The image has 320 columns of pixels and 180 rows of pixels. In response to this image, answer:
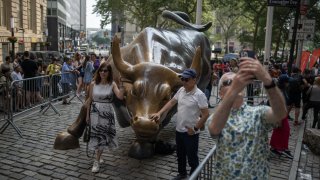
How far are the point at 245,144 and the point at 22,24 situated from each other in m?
32.4

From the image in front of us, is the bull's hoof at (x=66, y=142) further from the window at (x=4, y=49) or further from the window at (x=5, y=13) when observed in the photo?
the window at (x=5, y=13)

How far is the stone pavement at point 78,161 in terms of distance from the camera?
6199 mm

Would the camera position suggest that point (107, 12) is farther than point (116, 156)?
Yes

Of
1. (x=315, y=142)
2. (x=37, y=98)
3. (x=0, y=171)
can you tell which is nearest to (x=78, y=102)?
(x=37, y=98)

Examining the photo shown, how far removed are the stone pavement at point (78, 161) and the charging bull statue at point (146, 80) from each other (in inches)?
13.3

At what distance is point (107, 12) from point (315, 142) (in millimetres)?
33340

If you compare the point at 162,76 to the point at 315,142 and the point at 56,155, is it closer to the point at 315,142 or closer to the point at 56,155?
the point at 56,155

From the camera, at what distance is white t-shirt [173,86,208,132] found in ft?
18.0

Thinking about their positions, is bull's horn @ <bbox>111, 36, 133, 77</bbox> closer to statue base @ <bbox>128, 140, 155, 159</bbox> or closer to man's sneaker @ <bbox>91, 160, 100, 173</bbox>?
statue base @ <bbox>128, 140, 155, 159</bbox>

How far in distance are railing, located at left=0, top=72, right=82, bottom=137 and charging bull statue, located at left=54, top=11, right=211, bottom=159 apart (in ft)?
7.06

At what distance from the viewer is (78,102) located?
45.6ft

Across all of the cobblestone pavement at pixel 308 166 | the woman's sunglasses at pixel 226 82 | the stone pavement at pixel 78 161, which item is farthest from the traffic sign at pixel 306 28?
the woman's sunglasses at pixel 226 82

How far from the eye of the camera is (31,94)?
10805 mm

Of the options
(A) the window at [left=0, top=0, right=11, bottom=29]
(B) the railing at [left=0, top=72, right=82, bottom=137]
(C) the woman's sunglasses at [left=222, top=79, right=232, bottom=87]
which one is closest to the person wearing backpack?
(B) the railing at [left=0, top=72, right=82, bottom=137]
